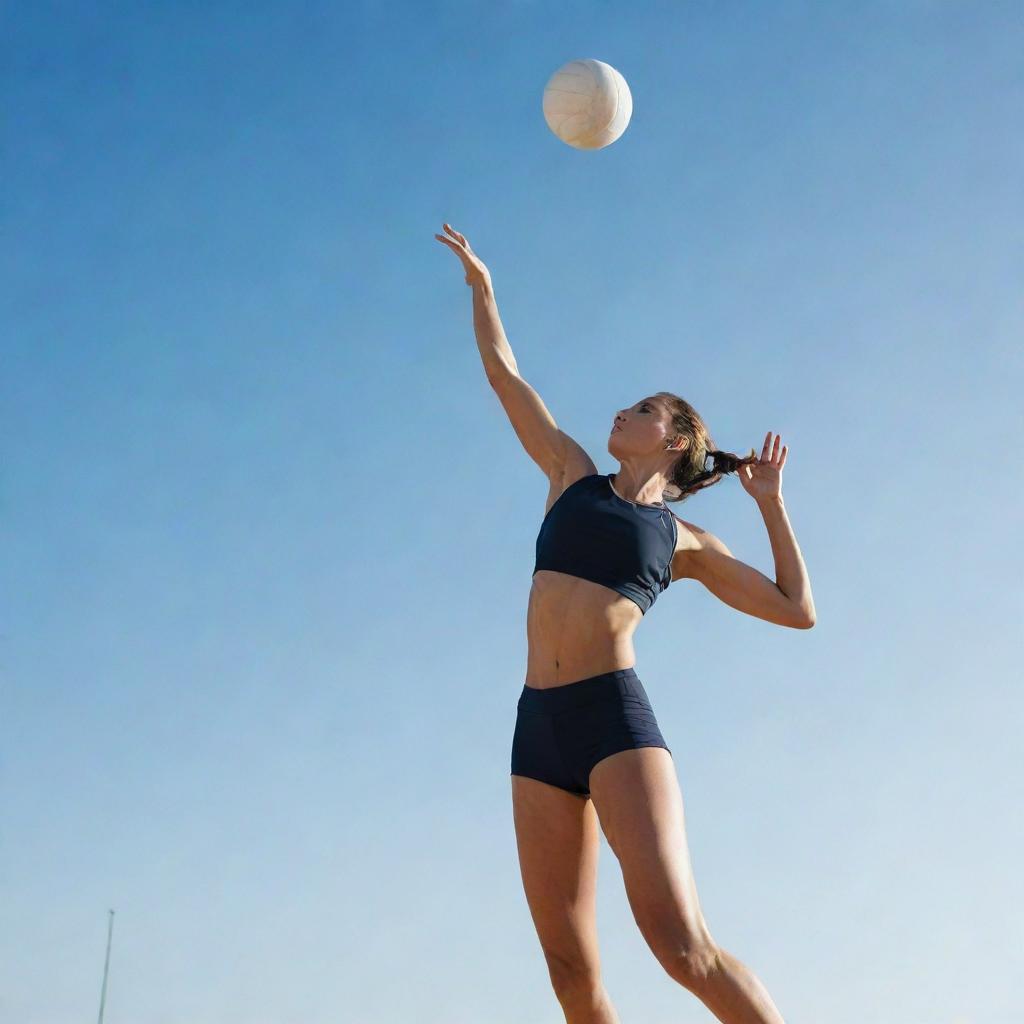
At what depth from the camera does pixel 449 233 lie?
27.5ft

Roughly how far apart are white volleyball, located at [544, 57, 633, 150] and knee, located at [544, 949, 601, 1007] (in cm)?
553

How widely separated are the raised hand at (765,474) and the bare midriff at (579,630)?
1.24 m

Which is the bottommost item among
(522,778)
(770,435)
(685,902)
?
(685,902)

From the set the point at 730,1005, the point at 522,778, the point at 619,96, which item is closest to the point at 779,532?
the point at 522,778

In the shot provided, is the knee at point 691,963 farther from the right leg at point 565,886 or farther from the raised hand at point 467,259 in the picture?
the raised hand at point 467,259

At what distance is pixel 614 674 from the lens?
6730mm

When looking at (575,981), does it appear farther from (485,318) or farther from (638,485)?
(485,318)

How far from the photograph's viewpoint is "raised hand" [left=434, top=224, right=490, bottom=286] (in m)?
8.20

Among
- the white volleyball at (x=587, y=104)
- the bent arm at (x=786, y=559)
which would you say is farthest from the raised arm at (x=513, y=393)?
the white volleyball at (x=587, y=104)

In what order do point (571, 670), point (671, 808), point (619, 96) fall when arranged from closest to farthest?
point (671, 808) < point (571, 670) < point (619, 96)

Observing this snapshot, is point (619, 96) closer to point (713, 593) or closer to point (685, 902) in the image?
point (713, 593)

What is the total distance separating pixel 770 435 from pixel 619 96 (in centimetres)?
288

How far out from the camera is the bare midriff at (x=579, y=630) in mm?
6793

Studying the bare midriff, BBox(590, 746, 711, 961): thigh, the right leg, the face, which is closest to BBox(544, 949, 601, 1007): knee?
the right leg
